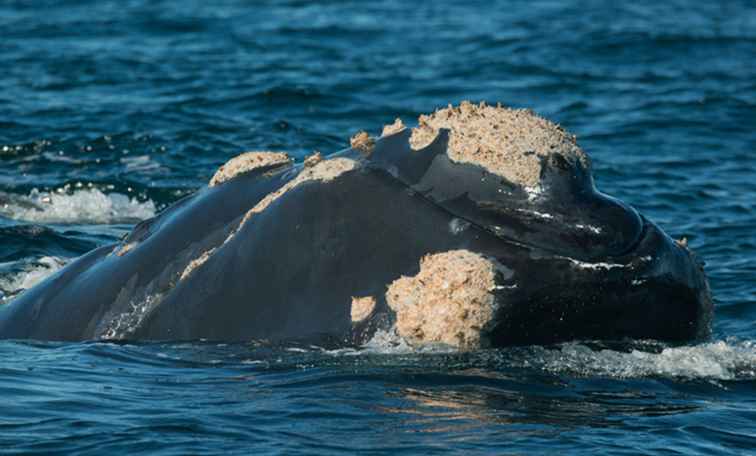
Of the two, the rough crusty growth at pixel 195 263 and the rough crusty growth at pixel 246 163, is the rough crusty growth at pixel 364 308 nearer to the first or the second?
the rough crusty growth at pixel 195 263

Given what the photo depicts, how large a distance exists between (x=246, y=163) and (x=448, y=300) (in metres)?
1.67

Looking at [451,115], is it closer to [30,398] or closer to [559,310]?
[559,310]

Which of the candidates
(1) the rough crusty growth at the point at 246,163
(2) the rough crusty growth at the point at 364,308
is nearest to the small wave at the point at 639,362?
(2) the rough crusty growth at the point at 364,308

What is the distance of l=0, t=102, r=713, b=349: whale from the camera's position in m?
6.66

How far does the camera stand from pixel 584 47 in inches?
910

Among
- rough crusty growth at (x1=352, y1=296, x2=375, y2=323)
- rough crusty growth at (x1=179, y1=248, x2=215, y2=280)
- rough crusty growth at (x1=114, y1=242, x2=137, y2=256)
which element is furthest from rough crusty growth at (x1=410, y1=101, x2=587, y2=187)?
rough crusty growth at (x1=114, y1=242, x2=137, y2=256)

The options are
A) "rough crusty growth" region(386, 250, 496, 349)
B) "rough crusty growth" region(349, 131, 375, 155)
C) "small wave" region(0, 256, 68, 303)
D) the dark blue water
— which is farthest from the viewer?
"small wave" region(0, 256, 68, 303)

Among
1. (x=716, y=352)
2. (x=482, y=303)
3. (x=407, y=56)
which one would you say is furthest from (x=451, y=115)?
(x=407, y=56)

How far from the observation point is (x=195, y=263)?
7.27 meters

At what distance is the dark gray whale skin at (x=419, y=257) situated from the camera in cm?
665

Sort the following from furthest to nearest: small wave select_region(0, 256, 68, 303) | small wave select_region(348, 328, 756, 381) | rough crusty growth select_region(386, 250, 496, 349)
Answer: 1. small wave select_region(0, 256, 68, 303)
2. small wave select_region(348, 328, 756, 381)
3. rough crusty growth select_region(386, 250, 496, 349)

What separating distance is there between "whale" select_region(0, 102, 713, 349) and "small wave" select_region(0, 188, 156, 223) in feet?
20.6

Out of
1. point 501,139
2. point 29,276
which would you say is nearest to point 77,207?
point 29,276

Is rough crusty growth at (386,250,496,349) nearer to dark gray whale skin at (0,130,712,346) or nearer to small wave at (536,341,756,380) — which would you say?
dark gray whale skin at (0,130,712,346)
